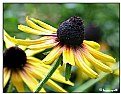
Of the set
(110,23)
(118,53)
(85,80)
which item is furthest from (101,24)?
(85,80)

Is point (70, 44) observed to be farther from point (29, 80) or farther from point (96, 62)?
point (29, 80)

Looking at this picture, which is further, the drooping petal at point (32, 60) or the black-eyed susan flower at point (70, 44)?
the drooping petal at point (32, 60)

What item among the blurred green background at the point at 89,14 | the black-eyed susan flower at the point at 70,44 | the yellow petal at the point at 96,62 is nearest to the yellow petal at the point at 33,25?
the black-eyed susan flower at the point at 70,44

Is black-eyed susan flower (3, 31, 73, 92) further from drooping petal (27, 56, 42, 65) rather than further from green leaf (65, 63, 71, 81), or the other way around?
green leaf (65, 63, 71, 81)

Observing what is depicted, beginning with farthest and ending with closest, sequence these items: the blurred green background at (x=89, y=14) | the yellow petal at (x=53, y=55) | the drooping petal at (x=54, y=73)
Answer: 1. the blurred green background at (x=89, y=14)
2. the drooping petal at (x=54, y=73)
3. the yellow petal at (x=53, y=55)

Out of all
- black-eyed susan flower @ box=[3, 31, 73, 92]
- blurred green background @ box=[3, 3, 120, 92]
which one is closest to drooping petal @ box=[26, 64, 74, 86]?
black-eyed susan flower @ box=[3, 31, 73, 92]

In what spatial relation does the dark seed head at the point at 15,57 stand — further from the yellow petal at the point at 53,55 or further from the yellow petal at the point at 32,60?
the yellow petal at the point at 53,55
